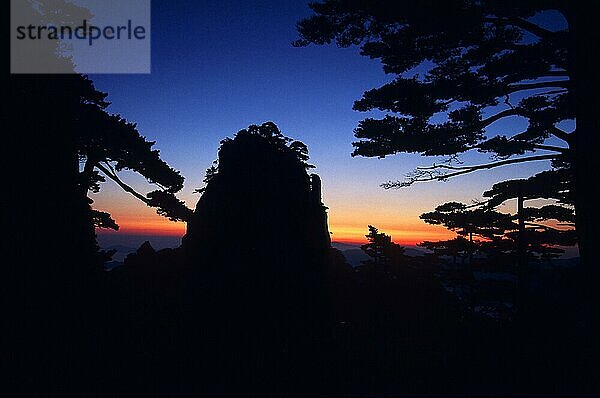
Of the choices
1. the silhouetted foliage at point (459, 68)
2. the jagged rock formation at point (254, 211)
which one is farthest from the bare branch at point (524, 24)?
the jagged rock formation at point (254, 211)

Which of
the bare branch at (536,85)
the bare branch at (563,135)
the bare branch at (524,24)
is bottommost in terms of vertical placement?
the bare branch at (563,135)

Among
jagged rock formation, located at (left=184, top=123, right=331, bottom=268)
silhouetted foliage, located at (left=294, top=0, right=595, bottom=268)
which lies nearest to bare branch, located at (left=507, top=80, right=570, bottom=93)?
silhouetted foliage, located at (left=294, top=0, right=595, bottom=268)

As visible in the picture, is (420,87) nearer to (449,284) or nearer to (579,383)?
(579,383)

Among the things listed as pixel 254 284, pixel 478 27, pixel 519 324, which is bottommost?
pixel 519 324

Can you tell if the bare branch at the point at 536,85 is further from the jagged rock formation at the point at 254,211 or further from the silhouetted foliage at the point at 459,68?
the jagged rock formation at the point at 254,211

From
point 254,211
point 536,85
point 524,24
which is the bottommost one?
point 254,211

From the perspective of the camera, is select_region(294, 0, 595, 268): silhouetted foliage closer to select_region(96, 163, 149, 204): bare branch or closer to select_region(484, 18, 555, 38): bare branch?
select_region(484, 18, 555, 38): bare branch

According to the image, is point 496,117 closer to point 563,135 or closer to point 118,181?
point 563,135

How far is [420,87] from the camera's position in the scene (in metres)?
7.19

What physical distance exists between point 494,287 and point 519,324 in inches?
292

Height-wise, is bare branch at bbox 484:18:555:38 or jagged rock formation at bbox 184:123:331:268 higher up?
bare branch at bbox 484:18:555:38

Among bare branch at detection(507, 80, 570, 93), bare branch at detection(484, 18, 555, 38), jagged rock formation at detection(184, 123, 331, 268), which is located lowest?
jagged rock formation at detection(184, 123, 331, 268)

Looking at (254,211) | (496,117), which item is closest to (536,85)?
(496,117)

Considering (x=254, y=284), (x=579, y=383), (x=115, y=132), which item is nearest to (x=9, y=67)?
(x=115, y=132)
